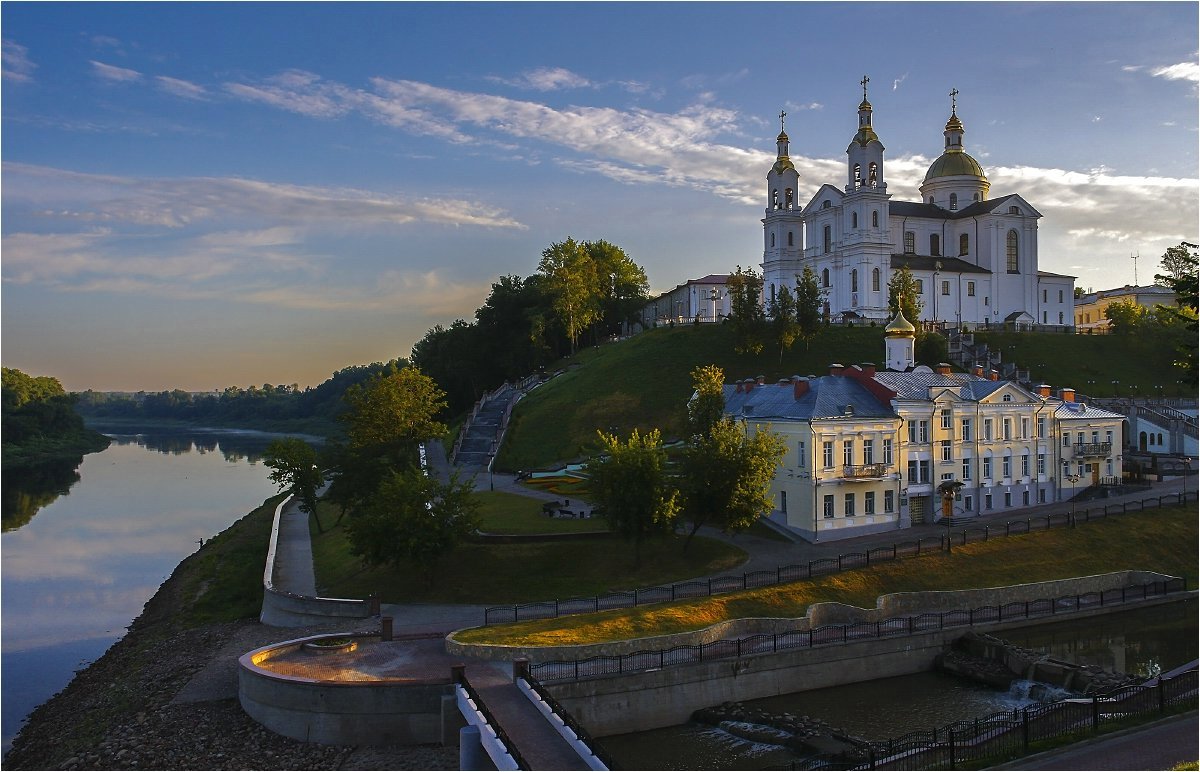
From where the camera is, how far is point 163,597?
153ft

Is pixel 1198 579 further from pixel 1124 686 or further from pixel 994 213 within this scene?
pixel 994 213

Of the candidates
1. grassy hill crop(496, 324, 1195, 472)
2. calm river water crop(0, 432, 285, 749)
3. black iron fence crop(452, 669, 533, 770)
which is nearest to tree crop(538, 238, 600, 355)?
grassy hill crop(496, 324, 1195, 472)

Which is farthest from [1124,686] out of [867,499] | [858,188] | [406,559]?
[858,188]

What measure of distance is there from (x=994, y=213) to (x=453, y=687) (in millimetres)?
85574

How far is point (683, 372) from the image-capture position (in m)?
75.6

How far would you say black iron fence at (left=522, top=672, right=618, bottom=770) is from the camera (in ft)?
65.5

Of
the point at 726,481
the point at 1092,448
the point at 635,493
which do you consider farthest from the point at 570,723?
the point at 1092,448

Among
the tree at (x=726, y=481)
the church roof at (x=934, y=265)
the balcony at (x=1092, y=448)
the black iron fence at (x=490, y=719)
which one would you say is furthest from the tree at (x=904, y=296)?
the black iron fence at (x=490, y=719)

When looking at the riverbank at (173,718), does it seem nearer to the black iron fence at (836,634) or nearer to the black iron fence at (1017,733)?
the black iron fence at (836,634)

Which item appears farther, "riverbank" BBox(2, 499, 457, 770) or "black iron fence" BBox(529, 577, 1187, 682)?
"black iron fence" BBox(529, 577, 1187, 682)

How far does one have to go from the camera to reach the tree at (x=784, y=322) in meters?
74.2

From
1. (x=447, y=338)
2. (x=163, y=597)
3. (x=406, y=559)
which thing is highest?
(x=447, y=338)

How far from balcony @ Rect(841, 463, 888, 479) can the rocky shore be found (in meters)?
24.3

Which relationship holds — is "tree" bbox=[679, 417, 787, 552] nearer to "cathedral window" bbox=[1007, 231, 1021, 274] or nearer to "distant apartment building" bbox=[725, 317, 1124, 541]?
"distant apartment building" bbox=[725, 317, 1124, 541]
